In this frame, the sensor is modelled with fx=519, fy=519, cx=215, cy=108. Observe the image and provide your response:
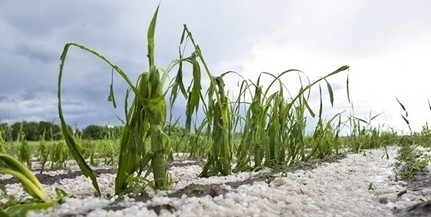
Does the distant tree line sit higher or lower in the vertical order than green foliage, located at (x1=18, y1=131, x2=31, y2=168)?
higher

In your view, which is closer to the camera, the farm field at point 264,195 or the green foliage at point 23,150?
the farm field at point 264,195

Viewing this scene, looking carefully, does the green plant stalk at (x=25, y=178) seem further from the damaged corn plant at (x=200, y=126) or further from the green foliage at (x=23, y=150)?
the green foliage at (x=23, y=150)

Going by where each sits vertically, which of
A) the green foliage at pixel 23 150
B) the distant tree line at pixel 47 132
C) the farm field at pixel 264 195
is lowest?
the farm field at pixel 264 195

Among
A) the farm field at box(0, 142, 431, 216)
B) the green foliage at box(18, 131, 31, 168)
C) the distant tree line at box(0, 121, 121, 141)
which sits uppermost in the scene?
the distant tree line at box(0, 121, 121, 141)

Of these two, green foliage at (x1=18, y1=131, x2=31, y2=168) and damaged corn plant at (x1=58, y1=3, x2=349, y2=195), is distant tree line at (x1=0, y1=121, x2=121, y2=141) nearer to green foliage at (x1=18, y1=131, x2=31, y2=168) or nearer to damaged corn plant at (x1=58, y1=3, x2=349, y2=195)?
green foliage at (x1=18, y1=131, x2=31, y2=168)

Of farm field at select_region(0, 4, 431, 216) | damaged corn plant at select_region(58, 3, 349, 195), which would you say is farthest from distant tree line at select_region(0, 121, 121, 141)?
damaged corn plant at select_region(58, 3, 349, 195)

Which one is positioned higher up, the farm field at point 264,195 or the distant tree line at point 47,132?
the distant tree line at point 47,132

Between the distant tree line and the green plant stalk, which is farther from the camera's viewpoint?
the distant tree line

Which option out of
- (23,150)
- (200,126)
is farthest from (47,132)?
(200,126)

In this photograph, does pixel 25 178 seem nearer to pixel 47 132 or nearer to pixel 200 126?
pixel 200 126

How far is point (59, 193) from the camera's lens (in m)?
2.05

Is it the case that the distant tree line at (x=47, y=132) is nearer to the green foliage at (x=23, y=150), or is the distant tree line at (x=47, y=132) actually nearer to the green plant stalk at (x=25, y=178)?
the green foliage at (x=23, y=150)

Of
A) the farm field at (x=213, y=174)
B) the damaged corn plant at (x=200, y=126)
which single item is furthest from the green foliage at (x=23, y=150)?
the damaged corn plant at (x=200, y=126)

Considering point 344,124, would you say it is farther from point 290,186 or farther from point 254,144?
point 290,186
